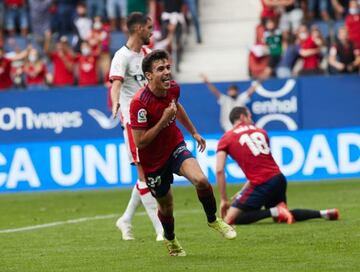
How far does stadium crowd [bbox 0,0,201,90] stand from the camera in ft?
91.1

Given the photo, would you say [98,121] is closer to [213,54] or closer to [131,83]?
[213,54]

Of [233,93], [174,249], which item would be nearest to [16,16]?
[233,93]

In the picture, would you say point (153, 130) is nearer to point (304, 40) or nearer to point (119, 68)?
point (119, 68)

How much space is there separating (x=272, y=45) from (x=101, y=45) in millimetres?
4264

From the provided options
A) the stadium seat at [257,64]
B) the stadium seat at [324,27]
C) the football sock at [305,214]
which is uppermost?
the stadium seat at [324,27]

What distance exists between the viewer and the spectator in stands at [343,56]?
83.3ft

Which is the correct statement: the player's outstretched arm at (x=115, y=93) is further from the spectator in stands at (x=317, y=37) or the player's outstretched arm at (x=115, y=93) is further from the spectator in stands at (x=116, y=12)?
the spectator in stands at (x=116, y=12)

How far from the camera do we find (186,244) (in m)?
12.5

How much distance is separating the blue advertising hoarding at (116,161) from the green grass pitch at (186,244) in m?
3.07

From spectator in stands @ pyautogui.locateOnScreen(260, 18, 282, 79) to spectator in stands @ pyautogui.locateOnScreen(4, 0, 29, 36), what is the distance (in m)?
7.32

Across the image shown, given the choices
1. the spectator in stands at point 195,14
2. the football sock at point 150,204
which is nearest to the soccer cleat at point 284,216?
the football sock at point 150,204

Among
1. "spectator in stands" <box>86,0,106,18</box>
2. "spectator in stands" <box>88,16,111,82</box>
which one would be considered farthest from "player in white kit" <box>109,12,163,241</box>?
"spectator in stands" <box>86,0,106,18</box>


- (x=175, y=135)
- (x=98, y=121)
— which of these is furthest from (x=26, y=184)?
(x=175, y=135)

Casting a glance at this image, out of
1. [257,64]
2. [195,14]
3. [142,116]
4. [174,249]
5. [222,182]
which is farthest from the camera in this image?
[195,14]
